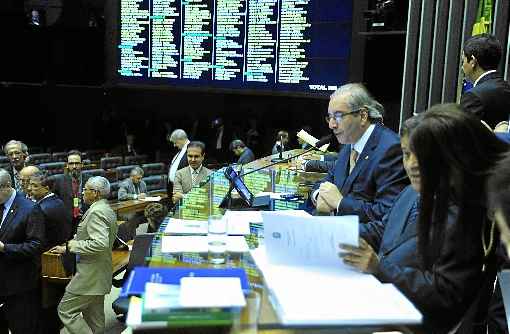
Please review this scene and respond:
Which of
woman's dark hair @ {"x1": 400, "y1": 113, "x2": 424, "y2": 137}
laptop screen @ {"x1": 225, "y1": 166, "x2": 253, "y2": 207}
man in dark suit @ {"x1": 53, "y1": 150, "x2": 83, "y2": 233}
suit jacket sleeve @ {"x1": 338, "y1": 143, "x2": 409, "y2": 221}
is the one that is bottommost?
man in dark suit @ {"x1": 53, "y1": 150, "x2": 83, "y2": 233}

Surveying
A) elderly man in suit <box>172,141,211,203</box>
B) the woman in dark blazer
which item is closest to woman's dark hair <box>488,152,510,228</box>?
the woman in dark blazer

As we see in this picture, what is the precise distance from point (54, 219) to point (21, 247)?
1.30 feet

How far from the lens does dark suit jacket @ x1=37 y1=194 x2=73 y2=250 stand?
4.32 metres

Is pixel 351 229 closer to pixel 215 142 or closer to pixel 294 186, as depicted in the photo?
pixel 294 186

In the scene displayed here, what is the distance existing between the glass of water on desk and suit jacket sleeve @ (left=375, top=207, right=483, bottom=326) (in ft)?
1.71

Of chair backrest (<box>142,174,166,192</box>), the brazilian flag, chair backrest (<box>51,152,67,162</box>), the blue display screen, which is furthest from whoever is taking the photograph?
chair backrest (<box>51,152,67,162</box>)

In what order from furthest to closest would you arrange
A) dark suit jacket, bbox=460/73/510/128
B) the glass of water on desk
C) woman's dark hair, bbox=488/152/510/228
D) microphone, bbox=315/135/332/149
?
microphone, bbox=315/135/332/149
dark suit jacket, bbox=460/73/510/128
the glass of water on desk
woman's dark hair, bbox=488/152/510/228

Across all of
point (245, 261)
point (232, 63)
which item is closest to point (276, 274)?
point (245, 261)

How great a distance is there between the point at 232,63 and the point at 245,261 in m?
7.64

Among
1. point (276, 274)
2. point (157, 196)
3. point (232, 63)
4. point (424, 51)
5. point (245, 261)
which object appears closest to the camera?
point (276, 274)

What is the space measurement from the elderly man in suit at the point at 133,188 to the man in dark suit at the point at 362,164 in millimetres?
5102

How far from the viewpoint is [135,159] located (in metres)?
10.4

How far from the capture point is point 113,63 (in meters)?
10.8

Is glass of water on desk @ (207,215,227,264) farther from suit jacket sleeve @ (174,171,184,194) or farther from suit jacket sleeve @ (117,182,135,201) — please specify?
suit jacket sleeve @ (117,182,135,201)
